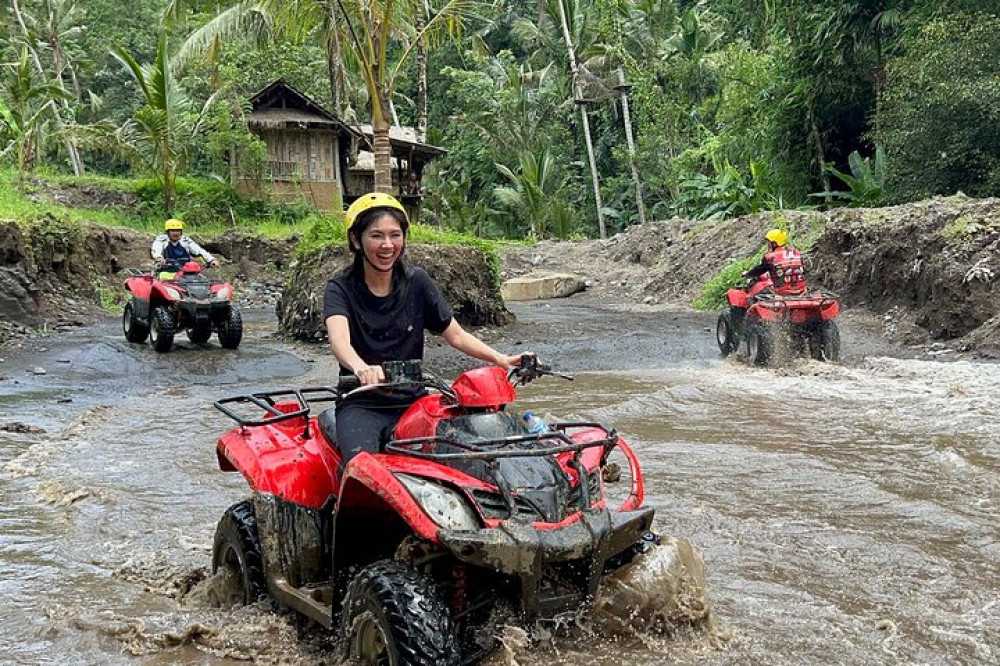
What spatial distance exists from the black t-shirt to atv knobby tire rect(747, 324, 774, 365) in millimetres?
9396

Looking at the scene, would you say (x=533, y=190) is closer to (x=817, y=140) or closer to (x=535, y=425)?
(x=817, y=140)

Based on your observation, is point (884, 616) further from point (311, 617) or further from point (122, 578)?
point (122, 578)

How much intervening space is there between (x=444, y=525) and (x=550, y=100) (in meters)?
37.3

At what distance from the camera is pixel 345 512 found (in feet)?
11.7

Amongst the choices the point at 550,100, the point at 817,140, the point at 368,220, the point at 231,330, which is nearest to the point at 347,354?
the point at 368,220

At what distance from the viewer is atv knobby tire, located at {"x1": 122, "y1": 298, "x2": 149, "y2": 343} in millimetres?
14232

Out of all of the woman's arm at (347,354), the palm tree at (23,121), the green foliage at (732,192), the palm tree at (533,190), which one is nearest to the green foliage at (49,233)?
the palm tree at (23,121)

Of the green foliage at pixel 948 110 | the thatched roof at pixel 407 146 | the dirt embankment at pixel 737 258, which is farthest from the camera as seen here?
the thatched roof at pixel 407 146

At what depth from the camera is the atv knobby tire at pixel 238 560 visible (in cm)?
420

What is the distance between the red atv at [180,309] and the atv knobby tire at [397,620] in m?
11.1

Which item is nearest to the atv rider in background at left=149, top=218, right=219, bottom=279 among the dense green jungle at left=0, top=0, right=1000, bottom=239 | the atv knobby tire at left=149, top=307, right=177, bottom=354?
the atv knobby tire at left=149, top=307, right=177, bottom=354

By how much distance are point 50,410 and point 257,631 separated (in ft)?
22.5

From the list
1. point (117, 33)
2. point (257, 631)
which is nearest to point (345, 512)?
point (257, 631)

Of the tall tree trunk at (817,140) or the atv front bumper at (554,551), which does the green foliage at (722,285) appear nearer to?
the tall tree trunk at (817,140)
